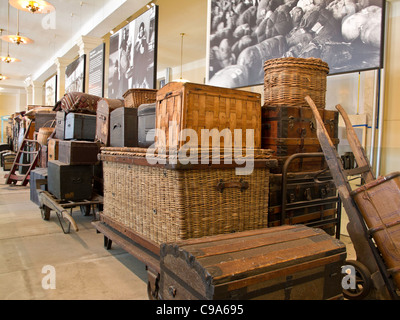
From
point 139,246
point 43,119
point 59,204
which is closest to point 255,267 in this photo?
point 139,246

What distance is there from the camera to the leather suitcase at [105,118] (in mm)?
4012

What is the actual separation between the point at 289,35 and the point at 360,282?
2.73m

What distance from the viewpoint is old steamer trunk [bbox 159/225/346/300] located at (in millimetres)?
1344

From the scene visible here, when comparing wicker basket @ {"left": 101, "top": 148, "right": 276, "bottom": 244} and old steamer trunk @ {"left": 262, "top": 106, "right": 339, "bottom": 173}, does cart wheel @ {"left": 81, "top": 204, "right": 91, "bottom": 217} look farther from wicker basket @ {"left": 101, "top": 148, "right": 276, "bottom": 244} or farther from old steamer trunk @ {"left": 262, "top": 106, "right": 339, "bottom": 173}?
old steamer trunk @ {"left": 262, "top": 106, "right": 339, "bottom": 173}

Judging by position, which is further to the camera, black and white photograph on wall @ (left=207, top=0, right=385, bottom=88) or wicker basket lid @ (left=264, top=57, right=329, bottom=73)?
black and white photograph on wall @ (left=207, top=0, right=385, bottom=88)

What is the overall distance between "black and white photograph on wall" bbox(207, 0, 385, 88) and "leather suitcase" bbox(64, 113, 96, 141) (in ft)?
6.41

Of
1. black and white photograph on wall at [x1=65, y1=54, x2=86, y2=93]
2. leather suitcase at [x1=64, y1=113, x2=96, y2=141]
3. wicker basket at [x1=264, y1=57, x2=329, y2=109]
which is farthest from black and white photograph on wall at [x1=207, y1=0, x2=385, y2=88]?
black and white photograph on wall at [x1=65, y1=54, x2=86, y2=93]

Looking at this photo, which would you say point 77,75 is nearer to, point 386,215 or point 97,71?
point 97,71

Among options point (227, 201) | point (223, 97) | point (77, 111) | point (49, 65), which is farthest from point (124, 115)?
point (49, 65)

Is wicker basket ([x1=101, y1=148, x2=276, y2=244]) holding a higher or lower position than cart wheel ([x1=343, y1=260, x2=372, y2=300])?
higher

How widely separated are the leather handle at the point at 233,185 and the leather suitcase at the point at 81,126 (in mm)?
3508

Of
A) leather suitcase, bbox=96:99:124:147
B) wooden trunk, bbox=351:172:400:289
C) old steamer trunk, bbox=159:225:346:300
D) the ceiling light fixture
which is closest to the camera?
old steamer trunk, bbox=159:225:346:300
